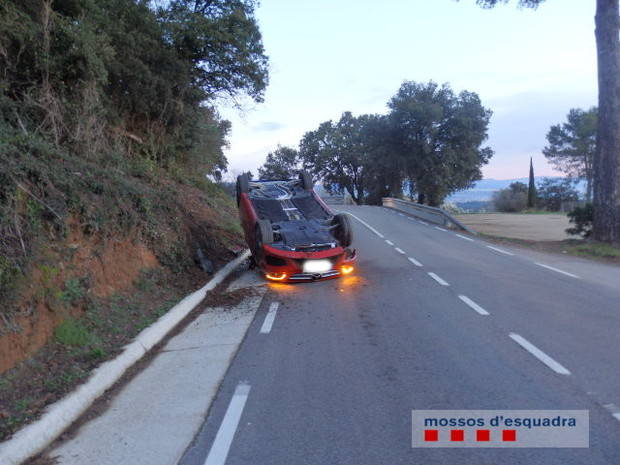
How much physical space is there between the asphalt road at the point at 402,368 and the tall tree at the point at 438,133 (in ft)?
94.5

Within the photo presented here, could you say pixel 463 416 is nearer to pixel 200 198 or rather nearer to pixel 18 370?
pixel 18 370

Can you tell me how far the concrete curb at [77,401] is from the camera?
4.03 m

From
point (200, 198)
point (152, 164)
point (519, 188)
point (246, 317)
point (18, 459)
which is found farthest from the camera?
point (519, 188)

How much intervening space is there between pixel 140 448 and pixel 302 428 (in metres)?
1.31

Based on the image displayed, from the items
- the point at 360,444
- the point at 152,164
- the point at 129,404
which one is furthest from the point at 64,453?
the point at 152,164

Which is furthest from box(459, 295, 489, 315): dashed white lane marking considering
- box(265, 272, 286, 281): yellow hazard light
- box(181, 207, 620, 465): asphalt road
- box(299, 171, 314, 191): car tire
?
box(299, 171, 314, 191): car tire

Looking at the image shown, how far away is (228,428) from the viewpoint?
177 inches

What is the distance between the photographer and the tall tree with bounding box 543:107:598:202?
52844mm

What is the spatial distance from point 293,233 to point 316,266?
1006 mm

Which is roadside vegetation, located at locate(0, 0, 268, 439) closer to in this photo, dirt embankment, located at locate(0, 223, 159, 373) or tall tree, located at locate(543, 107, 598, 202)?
dirt embankment, located at locate(0, 223, 159, 373)

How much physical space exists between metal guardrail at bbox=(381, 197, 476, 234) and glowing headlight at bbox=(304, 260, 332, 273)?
13.1 meters

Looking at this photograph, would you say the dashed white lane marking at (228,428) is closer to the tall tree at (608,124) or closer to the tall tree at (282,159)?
the tall tree at (608,124)

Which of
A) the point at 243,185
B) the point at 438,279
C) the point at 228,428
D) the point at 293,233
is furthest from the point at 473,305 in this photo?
the point at 243,185

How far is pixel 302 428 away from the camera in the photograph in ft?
14.6
